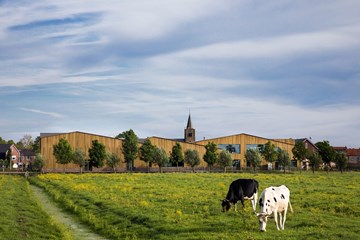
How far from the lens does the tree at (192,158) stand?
106438mm

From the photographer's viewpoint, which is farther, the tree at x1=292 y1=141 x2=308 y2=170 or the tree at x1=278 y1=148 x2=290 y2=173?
the tree at x1=292 y1=141 x2=308 y2=170

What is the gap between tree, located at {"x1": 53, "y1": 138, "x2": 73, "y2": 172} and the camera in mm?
100125

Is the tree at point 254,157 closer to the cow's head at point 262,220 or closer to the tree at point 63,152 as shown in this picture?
the tree at point 63,152

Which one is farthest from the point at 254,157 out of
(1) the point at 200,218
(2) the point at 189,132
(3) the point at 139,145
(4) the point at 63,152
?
(1) the point at 200,218

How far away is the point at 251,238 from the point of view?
18781 millimetres

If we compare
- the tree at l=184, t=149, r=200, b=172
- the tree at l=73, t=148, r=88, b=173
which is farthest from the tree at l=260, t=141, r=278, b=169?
the tree at l=73, t=148, r=88, b=173

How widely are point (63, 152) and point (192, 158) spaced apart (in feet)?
98.2

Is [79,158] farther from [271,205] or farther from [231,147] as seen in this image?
[271,205]

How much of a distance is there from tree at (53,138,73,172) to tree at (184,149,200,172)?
89.0 ft

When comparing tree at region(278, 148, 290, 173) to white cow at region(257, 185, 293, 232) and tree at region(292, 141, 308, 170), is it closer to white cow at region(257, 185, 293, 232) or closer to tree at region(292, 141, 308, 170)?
tree at region(292, 141, 308, 170)

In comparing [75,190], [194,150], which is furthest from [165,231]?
[194,150]

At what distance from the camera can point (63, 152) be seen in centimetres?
10062

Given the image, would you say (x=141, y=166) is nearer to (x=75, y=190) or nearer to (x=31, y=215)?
(x=75, y=190)


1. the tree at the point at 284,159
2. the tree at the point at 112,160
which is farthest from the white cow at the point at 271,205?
the tree at the point at 284,159
